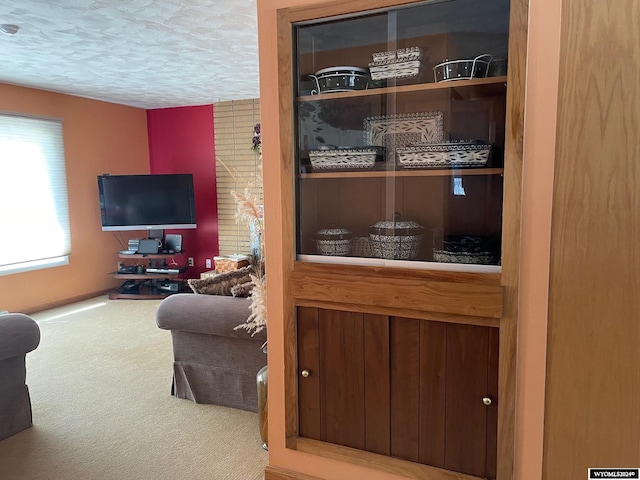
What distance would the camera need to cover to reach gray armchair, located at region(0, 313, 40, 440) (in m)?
2.45

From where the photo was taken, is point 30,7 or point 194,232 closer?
point 30,7

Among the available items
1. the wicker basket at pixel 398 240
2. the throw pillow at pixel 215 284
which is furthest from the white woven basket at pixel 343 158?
the throw pillow at pixel 215 284

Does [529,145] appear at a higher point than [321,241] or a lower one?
higher

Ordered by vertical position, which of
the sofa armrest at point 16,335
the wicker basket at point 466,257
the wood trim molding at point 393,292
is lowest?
the sofa armrest at point 16,335

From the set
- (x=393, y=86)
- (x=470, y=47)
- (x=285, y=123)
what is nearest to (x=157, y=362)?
(x=285, y=123)

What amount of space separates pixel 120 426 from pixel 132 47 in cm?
273

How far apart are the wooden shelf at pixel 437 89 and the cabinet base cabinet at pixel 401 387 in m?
0.88

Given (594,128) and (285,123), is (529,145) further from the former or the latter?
(285,123)

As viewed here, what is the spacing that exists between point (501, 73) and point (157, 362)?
314cm

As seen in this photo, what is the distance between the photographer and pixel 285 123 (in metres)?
1.87

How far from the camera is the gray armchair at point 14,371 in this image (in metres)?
2.45

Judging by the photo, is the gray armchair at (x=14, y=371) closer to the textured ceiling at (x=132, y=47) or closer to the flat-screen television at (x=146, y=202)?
the textured ceiling at (x=132, y=47)

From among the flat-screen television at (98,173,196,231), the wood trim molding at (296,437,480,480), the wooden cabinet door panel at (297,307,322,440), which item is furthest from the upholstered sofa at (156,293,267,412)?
the flat-screen television at (98,173,196,231)

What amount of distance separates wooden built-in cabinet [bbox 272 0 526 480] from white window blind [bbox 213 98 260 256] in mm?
3912
